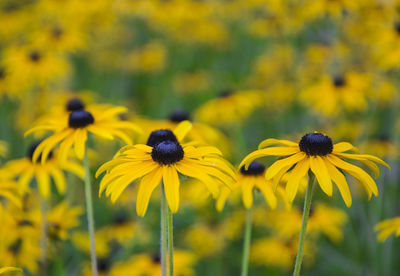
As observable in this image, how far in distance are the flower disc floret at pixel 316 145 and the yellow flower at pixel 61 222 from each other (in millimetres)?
1157

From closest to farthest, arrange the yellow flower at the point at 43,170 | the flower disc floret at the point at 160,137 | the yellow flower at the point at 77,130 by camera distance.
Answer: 1. the flower disc floret at the point at 160,137
2. the yellow flower at the point at 77,130
3. the yellow flower at the point at 43,170

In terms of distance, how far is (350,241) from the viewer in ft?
10.5

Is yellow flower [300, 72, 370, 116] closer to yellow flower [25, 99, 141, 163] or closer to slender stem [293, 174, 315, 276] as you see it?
yellow flower [25, 99, 141, 163]

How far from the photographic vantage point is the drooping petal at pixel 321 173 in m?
Answer: 1.28

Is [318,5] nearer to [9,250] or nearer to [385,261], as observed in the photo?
[385,261]

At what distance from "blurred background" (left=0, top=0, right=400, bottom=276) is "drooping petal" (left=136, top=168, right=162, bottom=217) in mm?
722

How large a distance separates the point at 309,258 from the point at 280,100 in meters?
1.95

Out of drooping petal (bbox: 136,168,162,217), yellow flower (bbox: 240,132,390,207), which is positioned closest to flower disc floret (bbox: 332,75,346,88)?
yellow flower (bbox: 240,132,390,207)

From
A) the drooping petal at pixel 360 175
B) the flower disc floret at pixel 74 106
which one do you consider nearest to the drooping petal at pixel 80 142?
the flower disc floret at pixel 74 106

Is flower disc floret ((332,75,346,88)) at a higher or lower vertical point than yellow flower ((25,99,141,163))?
higher

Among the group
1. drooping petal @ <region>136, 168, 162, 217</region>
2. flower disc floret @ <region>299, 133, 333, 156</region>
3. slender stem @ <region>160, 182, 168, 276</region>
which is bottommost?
slender stem @ <region>160, 182, 168, 276</region>

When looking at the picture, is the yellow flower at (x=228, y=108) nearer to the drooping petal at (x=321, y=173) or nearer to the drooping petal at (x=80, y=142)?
the drooping petal at (x=80, y=142)

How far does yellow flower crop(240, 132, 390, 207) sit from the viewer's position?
130cm

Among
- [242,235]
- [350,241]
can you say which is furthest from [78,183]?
[350,241]
